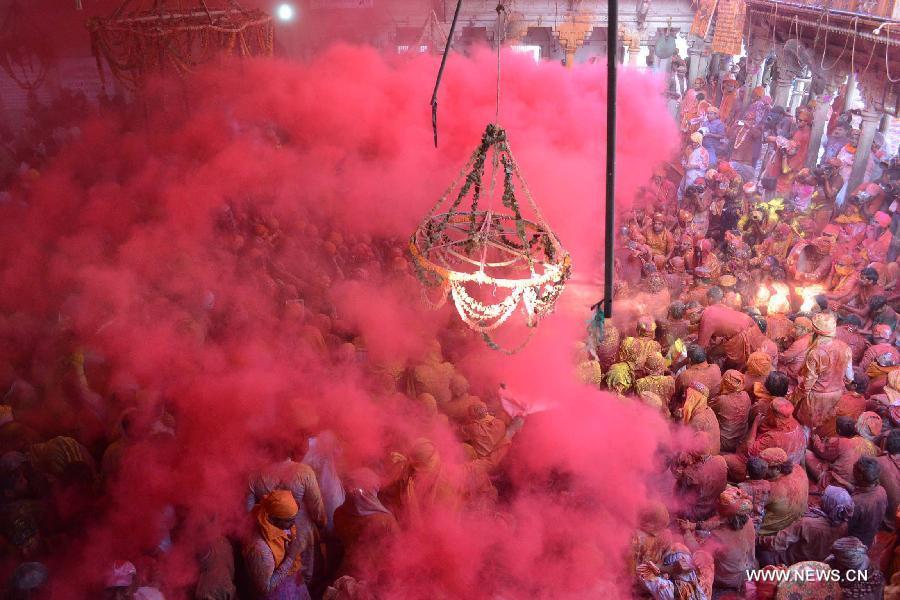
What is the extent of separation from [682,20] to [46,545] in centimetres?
1395

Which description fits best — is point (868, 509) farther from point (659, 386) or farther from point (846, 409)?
point (659, 386)

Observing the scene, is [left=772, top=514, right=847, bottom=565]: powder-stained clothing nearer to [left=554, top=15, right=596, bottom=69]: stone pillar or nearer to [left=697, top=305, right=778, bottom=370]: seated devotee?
[left=697, top=305, right=778, bottom=370]: seated devotee

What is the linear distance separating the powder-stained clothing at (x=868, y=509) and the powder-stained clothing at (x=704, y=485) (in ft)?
2.69

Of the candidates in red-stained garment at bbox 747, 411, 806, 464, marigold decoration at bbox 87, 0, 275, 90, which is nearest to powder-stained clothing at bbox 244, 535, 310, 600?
red-stained garment at bbox 747, 411, 806, 464

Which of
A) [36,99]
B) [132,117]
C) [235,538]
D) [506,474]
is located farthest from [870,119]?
[36,99]

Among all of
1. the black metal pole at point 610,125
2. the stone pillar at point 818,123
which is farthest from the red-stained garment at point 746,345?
the stone pillar at point 818,123

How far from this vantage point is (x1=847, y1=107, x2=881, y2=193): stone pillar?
30.5 ft

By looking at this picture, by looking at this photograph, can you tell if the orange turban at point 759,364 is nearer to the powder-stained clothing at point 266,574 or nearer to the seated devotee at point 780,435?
the seated devotee at point 780,435

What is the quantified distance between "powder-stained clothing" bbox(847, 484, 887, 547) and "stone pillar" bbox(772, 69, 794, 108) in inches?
372

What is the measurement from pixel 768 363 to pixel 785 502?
1.44 meters

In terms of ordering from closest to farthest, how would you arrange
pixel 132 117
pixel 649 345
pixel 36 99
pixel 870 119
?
1. pixel 649 345
2. pixel 870 119
3. pixel 132 117
4. pixel 36 99

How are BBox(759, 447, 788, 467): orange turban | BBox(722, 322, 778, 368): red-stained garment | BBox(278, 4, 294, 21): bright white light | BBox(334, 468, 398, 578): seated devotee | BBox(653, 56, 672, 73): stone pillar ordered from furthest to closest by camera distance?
1. BBox(653, 56, 672, 73): stone pillar
2. BBox(278, 4, 294, 21): bright white light
3. BBox(722, 322, 778, 368): red-stained garment
4. BBox(759, 447, 788, 467): orange turban
5. BBox(334, 468, 398, 578): seated devotee

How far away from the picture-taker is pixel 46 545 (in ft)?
15.1

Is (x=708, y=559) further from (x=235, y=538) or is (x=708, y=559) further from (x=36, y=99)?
(x=36, y=99)
